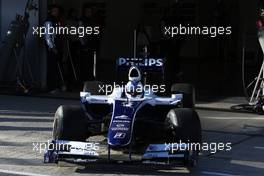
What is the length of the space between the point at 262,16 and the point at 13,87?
20.0 ft

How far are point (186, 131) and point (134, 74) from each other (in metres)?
1.26

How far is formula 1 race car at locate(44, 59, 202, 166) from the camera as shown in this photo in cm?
819

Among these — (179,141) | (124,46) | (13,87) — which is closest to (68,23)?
(13,87)

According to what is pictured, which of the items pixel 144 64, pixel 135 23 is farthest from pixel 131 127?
pixel 135 23

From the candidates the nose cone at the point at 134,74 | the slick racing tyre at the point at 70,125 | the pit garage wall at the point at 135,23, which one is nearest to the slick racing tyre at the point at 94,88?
the nose cone at the point at 134,74

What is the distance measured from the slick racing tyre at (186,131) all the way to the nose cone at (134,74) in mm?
765

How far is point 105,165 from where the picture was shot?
855cm

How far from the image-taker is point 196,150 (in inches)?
328

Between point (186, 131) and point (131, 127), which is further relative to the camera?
point (186, 131)

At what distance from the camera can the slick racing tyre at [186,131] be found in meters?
8.27

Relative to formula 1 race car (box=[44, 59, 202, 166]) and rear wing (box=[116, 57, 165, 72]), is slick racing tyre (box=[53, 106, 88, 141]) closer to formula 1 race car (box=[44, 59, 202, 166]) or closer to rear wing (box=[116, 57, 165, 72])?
formula 1 race car (box=[44, 59, 202, 166])

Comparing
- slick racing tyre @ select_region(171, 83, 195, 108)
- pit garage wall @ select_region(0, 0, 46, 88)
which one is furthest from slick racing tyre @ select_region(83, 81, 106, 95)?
pit garage wall @ select_region(0, 0, 46, 88)
